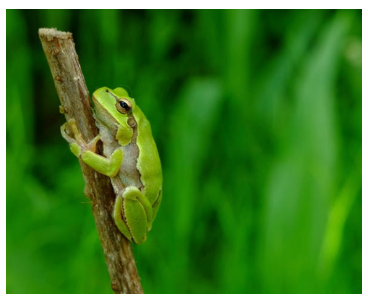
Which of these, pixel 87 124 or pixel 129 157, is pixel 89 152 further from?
pixel 129 157

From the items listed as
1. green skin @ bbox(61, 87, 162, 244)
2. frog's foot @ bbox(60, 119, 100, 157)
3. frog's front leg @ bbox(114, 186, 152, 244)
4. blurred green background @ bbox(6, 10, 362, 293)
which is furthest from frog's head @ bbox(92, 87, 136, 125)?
blurred green background @ bbox(6, 10, 362, 293)

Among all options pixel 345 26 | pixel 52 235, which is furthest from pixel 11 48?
pixel 345 26

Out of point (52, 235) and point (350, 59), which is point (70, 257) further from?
point (350, 59)

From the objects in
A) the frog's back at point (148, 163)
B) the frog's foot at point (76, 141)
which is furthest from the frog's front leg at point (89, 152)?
the frog's back at point (148, 163)

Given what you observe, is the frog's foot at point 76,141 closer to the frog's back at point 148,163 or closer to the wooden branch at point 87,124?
the wooden branch at point 87,124

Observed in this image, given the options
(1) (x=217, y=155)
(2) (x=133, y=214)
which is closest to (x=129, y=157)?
(2) (x=133, y=214)

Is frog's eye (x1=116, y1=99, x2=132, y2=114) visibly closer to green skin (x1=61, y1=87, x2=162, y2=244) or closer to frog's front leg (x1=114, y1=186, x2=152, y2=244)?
green skin (x1=61, y1=87, x2=162, y2=244)

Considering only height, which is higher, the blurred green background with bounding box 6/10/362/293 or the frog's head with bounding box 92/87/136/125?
the frog's head with bounding box 92/87/136/125

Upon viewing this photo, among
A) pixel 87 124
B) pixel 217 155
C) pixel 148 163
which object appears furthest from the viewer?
pixel 217 155
